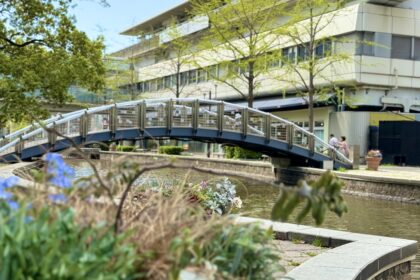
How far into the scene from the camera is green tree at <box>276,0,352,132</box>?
31.9 meters

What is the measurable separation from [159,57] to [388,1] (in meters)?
30.9

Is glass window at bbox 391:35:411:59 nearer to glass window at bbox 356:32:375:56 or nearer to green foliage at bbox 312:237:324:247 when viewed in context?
glass window at bbox 356:32:375:56

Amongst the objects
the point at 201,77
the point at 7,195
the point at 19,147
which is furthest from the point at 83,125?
the point at 201,77

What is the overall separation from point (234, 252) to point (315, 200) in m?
0.43

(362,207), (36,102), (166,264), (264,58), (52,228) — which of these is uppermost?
(264,58)

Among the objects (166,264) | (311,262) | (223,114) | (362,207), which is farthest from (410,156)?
(166,264)

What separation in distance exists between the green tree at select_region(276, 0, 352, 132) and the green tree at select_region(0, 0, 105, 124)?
14610mm

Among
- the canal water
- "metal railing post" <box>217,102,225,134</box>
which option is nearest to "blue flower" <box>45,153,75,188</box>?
the canal water

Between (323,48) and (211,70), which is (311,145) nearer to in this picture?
(323,48)

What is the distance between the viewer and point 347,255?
5703 millimetres

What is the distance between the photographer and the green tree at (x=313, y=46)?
105 feet

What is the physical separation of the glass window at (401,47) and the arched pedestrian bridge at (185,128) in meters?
11.7

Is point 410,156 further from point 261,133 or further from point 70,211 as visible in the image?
point 70,211

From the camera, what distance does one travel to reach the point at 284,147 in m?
25.7
